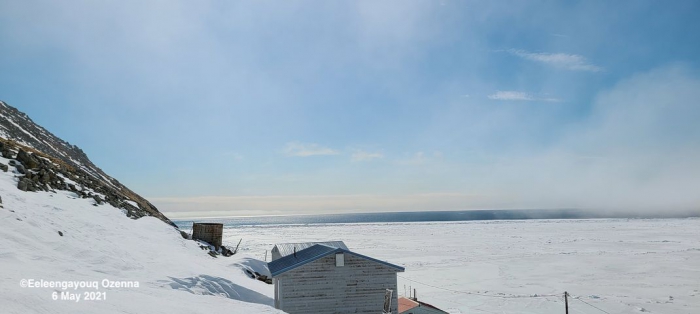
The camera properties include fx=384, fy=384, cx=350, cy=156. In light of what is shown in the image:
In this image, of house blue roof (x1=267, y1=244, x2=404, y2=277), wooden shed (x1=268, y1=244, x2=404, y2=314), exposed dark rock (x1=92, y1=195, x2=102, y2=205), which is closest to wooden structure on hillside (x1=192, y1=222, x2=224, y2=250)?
exposed dark rock (x1=92, y1=195, x2=102, y2=205)

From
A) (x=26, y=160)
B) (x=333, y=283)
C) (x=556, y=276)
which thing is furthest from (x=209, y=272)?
(x=556, y=276)

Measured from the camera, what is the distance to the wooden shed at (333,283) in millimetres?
19219

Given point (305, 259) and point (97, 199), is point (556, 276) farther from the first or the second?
point (97, 199)

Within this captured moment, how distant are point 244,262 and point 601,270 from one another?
3747 cm

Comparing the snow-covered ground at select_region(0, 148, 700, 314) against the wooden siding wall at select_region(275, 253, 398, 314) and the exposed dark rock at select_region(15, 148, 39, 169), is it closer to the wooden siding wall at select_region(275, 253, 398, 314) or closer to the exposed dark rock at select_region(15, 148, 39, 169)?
the wooden siding wall at select_region(275, 253, 398, 314)

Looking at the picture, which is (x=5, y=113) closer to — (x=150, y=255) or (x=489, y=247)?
(x=150, y=255)

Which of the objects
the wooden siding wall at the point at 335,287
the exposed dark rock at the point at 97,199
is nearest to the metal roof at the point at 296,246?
the wooden siding wall at the point at 335,287

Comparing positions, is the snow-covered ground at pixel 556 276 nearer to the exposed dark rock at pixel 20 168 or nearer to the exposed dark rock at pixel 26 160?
the exposed dark rock at pixel 20 168

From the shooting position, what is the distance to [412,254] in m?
57.3

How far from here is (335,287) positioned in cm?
1959

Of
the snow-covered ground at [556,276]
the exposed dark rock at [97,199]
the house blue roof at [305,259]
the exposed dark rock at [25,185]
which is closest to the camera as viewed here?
the house blue roof at [305,259]

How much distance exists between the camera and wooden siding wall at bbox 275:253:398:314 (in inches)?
756

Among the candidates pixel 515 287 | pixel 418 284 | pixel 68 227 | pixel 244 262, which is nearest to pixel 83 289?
pixel 68 227

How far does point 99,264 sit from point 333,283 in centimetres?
1061
